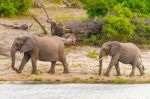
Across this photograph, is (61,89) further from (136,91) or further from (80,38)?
(80,38)

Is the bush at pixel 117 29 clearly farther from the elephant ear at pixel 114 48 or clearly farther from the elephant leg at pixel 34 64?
the elephant leg at pixel 34 64

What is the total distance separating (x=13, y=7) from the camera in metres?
42.8

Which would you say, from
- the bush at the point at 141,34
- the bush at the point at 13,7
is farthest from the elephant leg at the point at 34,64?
the bush at the point at 13,7

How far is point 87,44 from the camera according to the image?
34.2 metres

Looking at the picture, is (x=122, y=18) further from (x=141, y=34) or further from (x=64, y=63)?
(x=64, y=63)

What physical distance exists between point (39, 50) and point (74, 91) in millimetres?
3713

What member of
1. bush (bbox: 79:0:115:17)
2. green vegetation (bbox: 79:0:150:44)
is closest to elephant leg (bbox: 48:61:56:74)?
green vegetation (bbox: 79:0:150:44)

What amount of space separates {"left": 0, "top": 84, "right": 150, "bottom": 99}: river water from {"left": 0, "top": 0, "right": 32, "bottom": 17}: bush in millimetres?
17562

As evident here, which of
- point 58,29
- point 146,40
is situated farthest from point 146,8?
point 58,29

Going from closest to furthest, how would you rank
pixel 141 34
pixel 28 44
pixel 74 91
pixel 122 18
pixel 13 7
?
pixel 74 91
pixel 28 44
pixel 122 18
pixel 141 34
pixel 13 7

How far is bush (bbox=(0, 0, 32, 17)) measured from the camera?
137 ft

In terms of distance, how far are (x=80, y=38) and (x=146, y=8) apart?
21.6 ft

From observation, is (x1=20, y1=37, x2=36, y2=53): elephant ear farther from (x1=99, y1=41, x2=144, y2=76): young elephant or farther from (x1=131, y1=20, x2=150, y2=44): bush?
(x1=131, y1=20, x2=150, y2=44): bush

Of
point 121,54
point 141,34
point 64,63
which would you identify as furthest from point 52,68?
point 141,34
